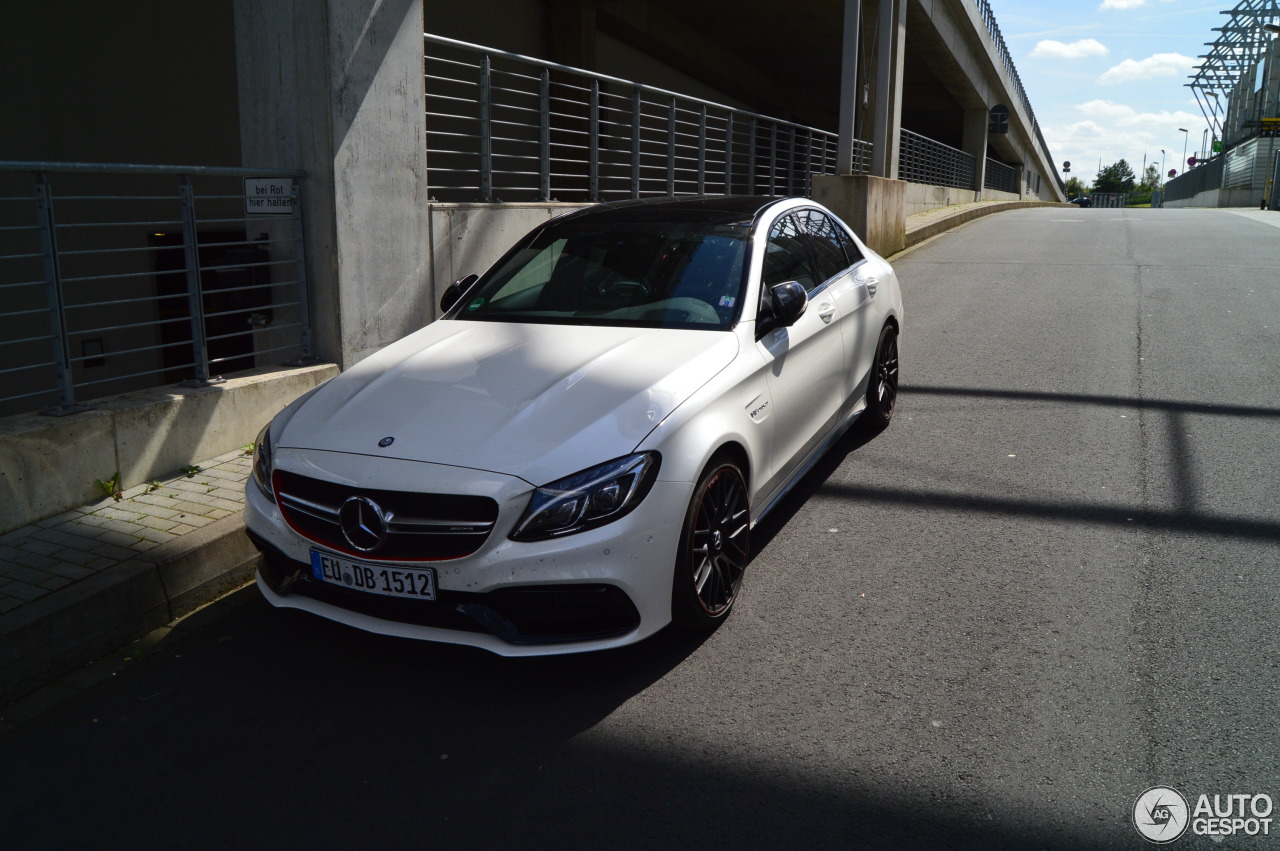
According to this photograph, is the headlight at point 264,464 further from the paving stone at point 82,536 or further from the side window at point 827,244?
the side window at point 827,244

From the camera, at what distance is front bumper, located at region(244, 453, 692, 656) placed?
331cm

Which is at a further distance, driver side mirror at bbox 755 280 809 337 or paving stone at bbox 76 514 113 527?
paving stone at bbox 76 514 113 527

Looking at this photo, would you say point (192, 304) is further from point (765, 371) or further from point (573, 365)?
point (765, 371)

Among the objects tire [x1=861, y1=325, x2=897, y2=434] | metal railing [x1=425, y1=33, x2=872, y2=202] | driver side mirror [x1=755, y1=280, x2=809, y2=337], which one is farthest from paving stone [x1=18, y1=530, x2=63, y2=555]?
metal railing [x1=425, y1=33, x2=872, y2=202]

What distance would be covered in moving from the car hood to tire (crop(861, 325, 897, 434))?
2266mm

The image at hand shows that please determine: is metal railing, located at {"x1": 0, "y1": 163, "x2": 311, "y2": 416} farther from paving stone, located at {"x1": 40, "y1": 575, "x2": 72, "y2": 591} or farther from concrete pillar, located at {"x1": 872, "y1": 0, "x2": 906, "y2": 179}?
concrete pillar, located at {"x1": 872, "y1": 0, "x2": 906, "y2": 179}

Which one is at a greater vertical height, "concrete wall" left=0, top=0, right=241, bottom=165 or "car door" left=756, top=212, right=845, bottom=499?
"concrete wall" left=0, top=0, right=241, bottom=165

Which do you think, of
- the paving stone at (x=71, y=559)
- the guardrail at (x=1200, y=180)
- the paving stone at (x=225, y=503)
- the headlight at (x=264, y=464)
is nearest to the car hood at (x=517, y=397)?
the headlight at (x=264, y=464)

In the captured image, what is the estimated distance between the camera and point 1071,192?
569ft

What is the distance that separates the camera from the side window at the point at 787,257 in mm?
4996

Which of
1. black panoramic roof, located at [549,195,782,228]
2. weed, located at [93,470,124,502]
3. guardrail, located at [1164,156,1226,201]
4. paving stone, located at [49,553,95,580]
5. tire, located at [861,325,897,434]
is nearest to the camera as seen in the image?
paving stone, located at [49,553,95,580]

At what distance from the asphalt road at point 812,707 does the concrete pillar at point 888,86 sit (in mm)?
12816

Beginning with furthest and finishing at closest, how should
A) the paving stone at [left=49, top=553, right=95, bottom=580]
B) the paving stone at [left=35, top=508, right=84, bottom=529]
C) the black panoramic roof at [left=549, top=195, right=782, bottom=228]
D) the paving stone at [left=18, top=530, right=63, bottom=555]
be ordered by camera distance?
1. the black panoramic roof at [left=549, top=195, right=782, bottom=228]
2. the paving stone at [left=35, top=508, right=84, bottom=529]
3. the paving stone at [left=18, top=530, right=63, bottom=555]
4. the paving stone at [left=49, top=553, right=95, bottom=580]

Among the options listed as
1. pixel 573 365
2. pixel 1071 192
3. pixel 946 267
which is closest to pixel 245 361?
pixel 573 365
